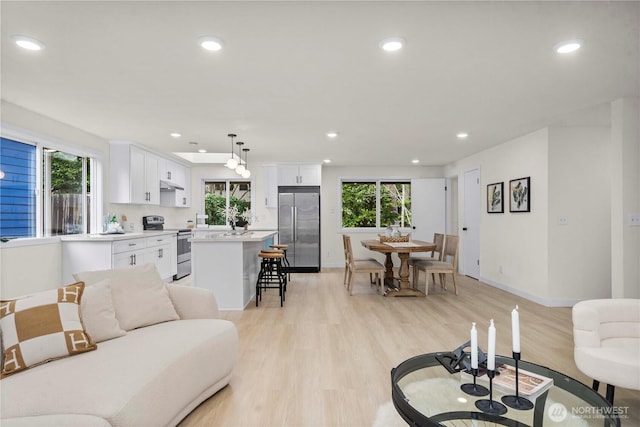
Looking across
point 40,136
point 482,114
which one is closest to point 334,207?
point 482,114

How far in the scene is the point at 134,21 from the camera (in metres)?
Answer: 2.13

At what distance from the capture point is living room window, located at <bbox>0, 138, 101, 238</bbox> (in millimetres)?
3811

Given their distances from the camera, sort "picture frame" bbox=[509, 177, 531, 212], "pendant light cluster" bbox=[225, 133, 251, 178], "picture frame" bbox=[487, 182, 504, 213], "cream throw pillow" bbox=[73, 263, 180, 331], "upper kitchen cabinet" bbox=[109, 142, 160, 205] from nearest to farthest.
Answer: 1. "cream throw pillow" bbox=[73, 263, 180, 331]
2. "pendant light cluster" bbox=[225, 133, 251, 178]
3. "picture frame" bbox=[509, 177, 531, 212]
4. "upper kitchen cabinet" bbox=[109, 142, 160, 205]
5. "picture frame" bbox=[487, 182, 504, 213]

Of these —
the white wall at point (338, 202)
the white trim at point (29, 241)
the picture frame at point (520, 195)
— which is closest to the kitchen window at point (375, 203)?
the white wall at point (338, 202)

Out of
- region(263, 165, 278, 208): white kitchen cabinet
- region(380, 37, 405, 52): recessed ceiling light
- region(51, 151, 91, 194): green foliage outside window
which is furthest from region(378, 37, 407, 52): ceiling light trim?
region(263, 165, 278, 208): white kitchen cabinet

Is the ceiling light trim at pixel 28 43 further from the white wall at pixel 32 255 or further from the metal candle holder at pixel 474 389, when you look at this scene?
the metal candle holder at pixel 474 389

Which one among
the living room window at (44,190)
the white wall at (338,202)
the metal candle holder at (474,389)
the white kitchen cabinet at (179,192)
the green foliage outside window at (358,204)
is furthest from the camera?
the green foliage outside window at (358,204)

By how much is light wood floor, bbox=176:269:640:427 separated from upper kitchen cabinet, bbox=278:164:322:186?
269 cm

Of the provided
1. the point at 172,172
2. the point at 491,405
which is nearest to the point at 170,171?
the point at 172,172

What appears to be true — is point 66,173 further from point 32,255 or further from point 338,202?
point 338,202

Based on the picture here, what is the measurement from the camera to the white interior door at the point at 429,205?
7887mm

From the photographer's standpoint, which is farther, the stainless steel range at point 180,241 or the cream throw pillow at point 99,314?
the stainless steel range at point 180,241

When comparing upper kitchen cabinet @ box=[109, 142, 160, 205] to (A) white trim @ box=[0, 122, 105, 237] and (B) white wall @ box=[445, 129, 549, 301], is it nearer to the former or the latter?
(A) white trim @ box=[0, 122, 105, 237]

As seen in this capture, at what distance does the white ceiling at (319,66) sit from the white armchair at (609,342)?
178 centimetres
